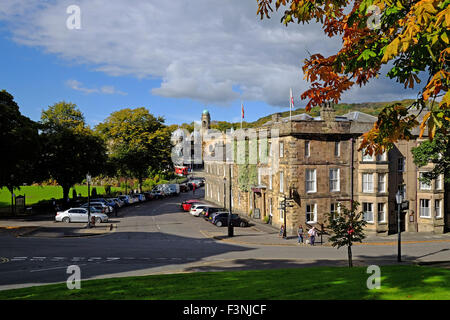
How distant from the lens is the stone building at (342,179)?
3844 cm

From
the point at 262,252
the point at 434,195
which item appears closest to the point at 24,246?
the point at 262,252

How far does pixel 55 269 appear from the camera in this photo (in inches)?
861

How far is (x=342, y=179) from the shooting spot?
131 feet

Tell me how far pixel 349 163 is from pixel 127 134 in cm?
4948

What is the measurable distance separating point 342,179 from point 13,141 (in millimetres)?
33512

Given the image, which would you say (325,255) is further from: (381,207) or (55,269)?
(55,269)

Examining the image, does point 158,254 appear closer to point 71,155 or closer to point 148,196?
point 71,155

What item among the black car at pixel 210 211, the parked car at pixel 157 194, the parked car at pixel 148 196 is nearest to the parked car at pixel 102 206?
the black car at pixel 210 211

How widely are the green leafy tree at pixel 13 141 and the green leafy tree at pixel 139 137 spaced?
31.3m

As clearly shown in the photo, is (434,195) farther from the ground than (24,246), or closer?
farther from the ground

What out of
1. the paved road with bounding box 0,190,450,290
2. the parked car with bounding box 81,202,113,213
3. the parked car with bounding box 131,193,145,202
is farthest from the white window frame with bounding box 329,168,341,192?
the parked car with bounding box 131,193,145,202

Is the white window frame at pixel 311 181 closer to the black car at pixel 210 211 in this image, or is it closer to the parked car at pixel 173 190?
the black car at pixel 210 211

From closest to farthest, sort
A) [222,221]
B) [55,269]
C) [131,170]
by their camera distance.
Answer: [55,269]
[222,221]
[131,170]
